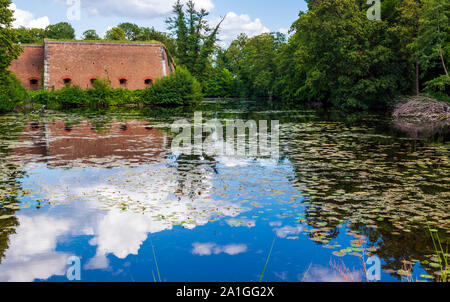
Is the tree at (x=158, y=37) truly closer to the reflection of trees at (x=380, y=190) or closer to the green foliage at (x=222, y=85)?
the green foliage at (x=222, y=85)

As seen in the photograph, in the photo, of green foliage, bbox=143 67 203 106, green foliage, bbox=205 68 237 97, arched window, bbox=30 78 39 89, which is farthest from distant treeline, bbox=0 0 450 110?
green foliage, bbox=205 68 237 97

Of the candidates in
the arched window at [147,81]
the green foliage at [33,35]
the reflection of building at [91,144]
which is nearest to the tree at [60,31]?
the green foliage at [33,35]

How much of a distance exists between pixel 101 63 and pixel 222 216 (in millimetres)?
43253

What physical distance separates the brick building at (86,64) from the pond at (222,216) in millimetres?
35912

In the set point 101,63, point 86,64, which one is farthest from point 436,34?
point 86,64

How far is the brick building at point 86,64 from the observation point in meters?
43.8

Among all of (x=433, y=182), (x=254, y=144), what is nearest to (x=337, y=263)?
(x=433, y=182)

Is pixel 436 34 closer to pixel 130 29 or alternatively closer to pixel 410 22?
pixel 410 22

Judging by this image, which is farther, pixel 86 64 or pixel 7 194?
pixel 86 64

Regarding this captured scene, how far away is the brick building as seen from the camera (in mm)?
43750

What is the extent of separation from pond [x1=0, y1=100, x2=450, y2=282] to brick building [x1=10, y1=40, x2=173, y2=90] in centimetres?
3591

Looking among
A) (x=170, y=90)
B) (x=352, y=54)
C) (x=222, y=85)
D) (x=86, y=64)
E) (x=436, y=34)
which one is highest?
(x=222, y=85)

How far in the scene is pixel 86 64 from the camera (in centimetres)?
4447

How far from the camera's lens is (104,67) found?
4478cm
